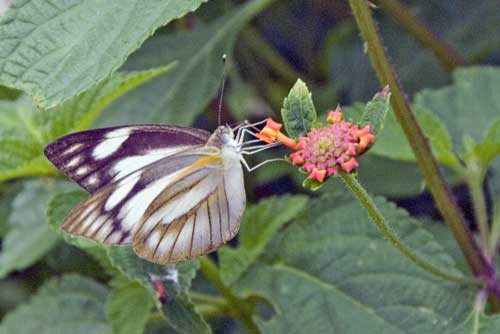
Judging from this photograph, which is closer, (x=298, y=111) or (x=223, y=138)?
(x=298, y=111)

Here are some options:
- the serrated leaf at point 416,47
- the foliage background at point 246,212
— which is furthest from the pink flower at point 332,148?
the serrated leaf at point 416,47

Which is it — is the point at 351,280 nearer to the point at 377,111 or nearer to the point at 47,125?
the point at 377,111

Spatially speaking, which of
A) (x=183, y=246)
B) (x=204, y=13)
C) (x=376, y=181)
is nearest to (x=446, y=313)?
(x=183, y=246)

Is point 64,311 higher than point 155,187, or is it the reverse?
point 155,187

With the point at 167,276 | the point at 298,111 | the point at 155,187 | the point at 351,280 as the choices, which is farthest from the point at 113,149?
the point at 351,280

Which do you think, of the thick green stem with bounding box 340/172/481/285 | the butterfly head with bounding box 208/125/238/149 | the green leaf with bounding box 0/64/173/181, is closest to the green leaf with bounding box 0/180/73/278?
the green leaf with bounding box 0/64/173/181

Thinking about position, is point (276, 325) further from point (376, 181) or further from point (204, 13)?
point (204, 13)
